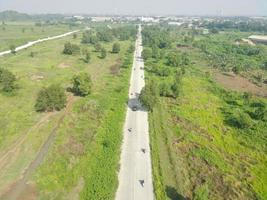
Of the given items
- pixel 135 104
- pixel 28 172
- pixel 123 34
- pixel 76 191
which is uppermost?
pixel 76 191

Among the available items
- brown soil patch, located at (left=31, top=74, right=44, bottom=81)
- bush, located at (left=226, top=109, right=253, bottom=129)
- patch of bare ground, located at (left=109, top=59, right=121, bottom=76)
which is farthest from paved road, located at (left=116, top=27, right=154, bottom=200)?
brown soil patch, located at (left=31, top=74, right=44, bottom=81)

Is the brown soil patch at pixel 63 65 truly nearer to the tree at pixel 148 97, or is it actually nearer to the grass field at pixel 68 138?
the grass field at pixel 68 138

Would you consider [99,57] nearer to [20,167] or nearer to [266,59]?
[266,59]

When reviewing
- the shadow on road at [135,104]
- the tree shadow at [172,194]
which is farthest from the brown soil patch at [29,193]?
the shadow on road at [135,104]

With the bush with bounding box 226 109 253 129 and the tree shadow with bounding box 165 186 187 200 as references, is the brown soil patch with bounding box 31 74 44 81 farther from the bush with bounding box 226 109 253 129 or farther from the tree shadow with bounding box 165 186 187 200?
the tree shadow with bounding box 165 186 187 200

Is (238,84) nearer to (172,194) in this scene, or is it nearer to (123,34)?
(172,194)

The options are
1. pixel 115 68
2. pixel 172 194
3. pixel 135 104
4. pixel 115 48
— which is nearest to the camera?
pixel 172 194

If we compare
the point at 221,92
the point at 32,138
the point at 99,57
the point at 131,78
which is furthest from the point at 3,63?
the point at 221,92

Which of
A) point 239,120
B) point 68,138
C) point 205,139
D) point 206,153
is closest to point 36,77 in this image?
point 68,138
